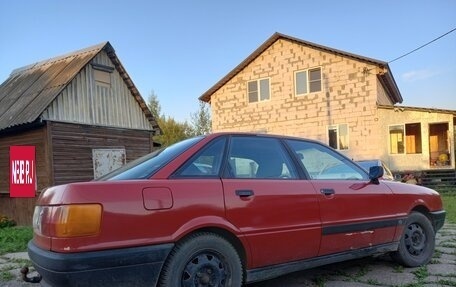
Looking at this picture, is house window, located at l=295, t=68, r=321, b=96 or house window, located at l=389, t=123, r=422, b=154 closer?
house window, located at l=389, t=123, r=422, b=154

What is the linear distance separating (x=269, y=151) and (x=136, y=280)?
72.2 inches

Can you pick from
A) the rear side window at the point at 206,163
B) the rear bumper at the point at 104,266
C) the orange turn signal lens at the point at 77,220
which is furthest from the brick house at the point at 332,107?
the orange turn signal lens at the point at 77,220

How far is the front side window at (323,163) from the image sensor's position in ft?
14.8

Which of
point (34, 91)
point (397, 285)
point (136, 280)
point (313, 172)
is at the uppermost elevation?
point (34, 91)

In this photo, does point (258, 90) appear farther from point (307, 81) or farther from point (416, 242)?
point (416, 242)

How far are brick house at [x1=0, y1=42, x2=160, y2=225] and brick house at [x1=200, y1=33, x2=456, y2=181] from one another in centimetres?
890

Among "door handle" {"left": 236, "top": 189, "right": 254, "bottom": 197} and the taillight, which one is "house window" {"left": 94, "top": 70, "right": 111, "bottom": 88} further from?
the taillight

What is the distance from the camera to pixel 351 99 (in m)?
20.9

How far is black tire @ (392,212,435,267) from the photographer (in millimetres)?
5125

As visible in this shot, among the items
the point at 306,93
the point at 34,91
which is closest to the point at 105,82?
the point at 34,91

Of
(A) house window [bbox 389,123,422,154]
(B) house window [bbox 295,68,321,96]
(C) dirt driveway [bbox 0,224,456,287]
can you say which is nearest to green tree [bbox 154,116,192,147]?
(B) house window [bbox 295,68,321,96]

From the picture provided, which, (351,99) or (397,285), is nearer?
(397,285)

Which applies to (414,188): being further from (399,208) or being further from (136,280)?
(136,280)

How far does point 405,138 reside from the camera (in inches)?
838
